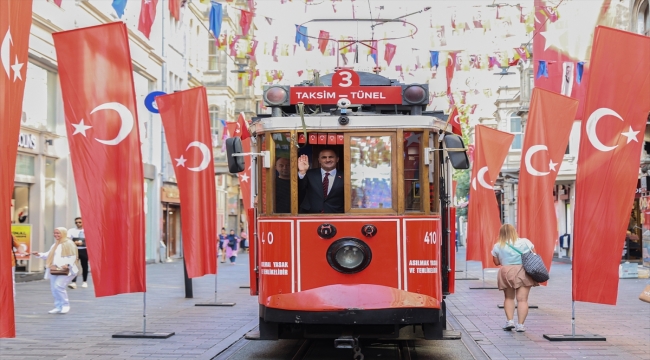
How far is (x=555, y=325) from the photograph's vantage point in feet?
43.2

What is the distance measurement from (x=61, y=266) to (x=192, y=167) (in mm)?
2805

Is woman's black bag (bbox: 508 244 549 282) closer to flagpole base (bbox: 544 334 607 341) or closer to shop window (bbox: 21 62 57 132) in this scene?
flagpole base (bbox: 544 334 607 341)

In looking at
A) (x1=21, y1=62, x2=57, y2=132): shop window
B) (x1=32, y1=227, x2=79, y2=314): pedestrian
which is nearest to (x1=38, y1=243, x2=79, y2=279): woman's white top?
(x1=32, y1=227, x2=79, y2=314): pedestrian

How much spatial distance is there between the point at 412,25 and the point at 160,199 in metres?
16.0

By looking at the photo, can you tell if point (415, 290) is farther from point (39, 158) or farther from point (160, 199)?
point (160, 199)

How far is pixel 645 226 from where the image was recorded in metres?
24.2

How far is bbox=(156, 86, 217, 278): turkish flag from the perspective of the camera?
14406 mm

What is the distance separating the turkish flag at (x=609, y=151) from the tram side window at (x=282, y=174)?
3878 mm

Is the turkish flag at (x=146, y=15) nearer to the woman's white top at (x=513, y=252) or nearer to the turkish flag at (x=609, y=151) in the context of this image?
the woman's white top at (x=513, y=252)

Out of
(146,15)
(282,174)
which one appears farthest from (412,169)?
(146,15)

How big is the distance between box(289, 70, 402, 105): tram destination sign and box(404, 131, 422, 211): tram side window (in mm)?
616

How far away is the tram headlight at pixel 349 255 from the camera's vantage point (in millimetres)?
8945

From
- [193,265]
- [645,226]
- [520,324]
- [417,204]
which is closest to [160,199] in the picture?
[645,226]

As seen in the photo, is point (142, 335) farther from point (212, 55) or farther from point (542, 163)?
point (212, 55)
